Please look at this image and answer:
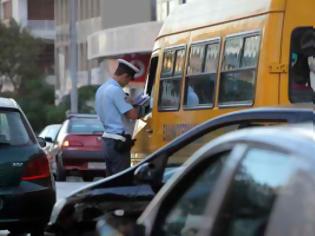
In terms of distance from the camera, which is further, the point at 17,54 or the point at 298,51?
the point at 17,54

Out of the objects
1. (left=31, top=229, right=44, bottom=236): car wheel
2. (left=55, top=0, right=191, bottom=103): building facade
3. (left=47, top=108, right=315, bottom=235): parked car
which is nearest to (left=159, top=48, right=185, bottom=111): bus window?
(left=31, top=229, right=44, bottom=236): car wheel

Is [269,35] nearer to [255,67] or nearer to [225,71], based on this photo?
[255,67]

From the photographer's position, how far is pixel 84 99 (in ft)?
156

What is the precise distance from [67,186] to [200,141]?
12.8 meters

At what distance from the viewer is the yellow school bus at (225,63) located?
32.4ft

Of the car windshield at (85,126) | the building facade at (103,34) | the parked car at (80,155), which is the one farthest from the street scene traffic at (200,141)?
the building facade at (103,34)

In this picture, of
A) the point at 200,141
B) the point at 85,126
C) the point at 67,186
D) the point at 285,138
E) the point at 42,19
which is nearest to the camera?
the point at 285,138

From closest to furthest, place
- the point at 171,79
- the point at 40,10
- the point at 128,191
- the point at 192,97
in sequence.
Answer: the point at 128,191
the point at 192,97
the point at 171,79
the point at 40,10

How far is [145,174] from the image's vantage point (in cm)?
625

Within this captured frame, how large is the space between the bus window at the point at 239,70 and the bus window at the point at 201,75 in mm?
289

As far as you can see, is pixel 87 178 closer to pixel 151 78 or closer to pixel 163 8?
pixel 151 78

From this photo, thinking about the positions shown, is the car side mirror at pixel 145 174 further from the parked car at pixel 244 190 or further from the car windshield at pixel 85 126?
the car windshield at pixel 85 126

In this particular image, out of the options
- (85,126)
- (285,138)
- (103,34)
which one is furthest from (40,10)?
(285,138)

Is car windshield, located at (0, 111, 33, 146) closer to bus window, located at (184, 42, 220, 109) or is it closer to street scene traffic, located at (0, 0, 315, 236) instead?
street scene traffic, located at (0, 0, 315, 236)
